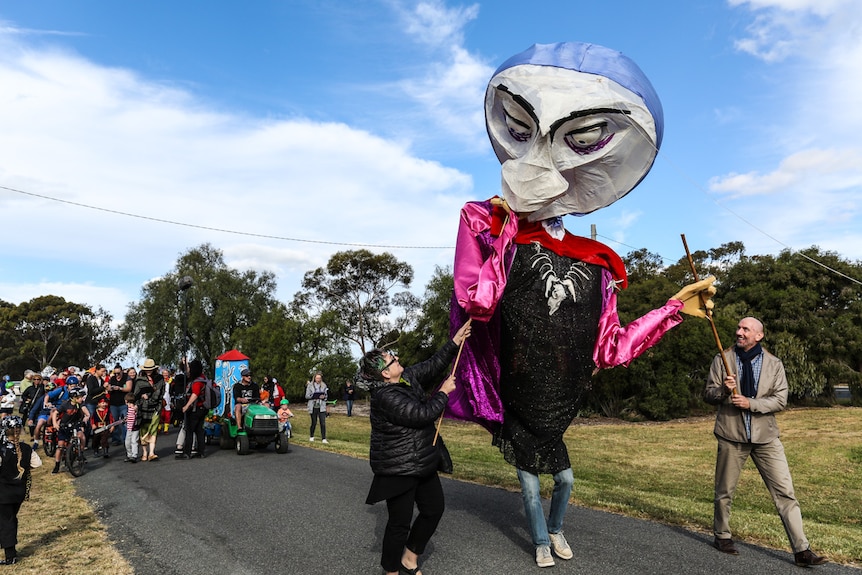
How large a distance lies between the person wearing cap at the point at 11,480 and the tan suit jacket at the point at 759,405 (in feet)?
19.8

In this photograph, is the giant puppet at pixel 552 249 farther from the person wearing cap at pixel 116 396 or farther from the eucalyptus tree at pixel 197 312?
the eucalyptus tree at pixel 197 312

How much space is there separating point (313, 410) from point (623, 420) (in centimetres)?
1154

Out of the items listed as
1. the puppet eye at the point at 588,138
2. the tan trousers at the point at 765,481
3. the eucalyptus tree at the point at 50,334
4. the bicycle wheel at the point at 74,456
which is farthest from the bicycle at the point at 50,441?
the eucalyptus tree at the point at 50,334

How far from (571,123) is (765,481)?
3153 mm

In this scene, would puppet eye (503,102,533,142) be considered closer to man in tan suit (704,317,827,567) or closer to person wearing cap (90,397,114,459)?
man in tan suit (704,317,827,567)

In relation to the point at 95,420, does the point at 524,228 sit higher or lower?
higher

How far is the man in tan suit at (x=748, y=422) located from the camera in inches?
178

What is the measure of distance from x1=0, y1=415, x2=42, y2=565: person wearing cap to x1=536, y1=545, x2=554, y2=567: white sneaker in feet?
14.4

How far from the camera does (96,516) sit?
21.3 ft

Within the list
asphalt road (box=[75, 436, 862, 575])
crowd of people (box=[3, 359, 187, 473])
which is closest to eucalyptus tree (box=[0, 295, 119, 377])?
crowd of people (box=[3, 359, 187, 473])

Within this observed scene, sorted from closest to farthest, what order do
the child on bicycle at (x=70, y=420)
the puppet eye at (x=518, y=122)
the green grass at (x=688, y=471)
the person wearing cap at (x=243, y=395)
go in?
the puppet eye at (x=518, y=122)
the green grass at (x=688, y=471)
the child on bicycle at (x=70, y=420)
the person wearing cap at (x=243, y=395)

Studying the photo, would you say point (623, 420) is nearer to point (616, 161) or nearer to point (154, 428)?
point (154, 428)

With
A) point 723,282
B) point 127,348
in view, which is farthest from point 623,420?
point 127,348

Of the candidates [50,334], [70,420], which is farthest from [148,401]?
[50,334]
